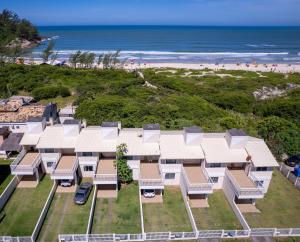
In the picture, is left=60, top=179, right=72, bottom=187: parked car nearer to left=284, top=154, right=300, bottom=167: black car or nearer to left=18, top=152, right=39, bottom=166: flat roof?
left=18, top=152, right=39, bottom=166: flat roof

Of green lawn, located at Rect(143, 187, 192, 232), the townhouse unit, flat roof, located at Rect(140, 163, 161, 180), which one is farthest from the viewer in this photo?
flat roof, located at Rect(140, 163, 161, 180)

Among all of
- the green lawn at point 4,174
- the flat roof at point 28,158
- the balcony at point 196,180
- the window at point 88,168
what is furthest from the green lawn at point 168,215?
the green lawn at point 4,174

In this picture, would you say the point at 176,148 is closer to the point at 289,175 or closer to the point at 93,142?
the point at 93,142

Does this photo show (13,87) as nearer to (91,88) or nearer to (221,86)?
(91,88)

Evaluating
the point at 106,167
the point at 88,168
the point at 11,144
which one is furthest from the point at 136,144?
the point at 11,144

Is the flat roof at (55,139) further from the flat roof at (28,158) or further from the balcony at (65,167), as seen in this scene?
the flat roof at (28,158)

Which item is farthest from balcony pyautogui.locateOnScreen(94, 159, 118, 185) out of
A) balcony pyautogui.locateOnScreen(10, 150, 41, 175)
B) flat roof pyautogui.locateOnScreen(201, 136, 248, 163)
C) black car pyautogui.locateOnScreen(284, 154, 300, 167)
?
black car pyautogui.locateOnScreen(284, 154, 300, 167)
